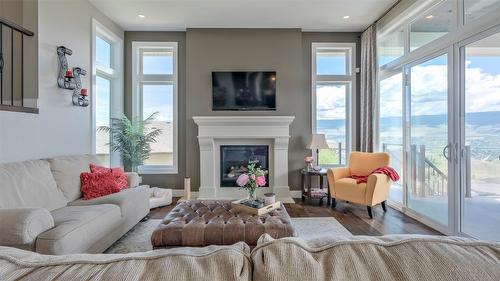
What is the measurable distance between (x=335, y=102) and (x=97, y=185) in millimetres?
4464

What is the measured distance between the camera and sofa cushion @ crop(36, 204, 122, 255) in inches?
74.1

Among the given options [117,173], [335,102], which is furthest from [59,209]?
[335,102]

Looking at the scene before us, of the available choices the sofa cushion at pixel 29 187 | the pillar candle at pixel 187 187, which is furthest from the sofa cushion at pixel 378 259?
the pillar candle at pixel 187 187

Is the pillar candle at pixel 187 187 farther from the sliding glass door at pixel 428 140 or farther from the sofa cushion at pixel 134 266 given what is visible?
the sofa cushion at pixel 134 266

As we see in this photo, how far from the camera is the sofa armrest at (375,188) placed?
370 cm

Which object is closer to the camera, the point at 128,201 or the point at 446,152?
the point at 128,201

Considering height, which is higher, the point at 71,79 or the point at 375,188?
the point at 71,79

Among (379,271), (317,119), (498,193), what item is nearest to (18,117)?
(379,271)

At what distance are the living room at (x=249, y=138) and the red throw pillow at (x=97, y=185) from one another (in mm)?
18

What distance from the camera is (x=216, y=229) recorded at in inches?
88.1

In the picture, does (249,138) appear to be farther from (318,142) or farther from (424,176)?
(424,176)

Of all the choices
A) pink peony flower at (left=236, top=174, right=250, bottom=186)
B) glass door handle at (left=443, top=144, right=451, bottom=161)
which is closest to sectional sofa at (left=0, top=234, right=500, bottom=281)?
pink peony flower at (left=236, top=174, right=250, bottom=186)

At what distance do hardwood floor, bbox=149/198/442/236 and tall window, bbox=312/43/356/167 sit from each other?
3.81 ft

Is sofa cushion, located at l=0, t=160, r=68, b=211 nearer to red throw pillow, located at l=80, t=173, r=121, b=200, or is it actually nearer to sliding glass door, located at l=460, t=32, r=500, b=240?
red throw pillow, located at l=80, t=173, r=121, b=200
